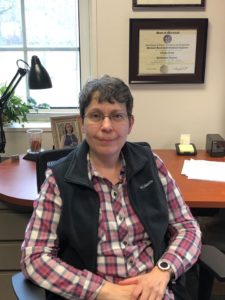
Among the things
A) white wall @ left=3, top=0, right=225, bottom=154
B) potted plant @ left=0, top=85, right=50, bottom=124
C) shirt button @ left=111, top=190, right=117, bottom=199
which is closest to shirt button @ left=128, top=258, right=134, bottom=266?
shirt button @ left=111, top=190, right=117, bottom=199

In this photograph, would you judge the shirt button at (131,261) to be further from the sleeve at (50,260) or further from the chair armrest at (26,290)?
the chair armrest at (26,290)

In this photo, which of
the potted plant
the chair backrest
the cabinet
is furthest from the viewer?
the potted plant

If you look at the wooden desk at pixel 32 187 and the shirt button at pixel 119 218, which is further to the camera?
the wooden desk at pixel 32 187

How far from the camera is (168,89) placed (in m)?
2.27

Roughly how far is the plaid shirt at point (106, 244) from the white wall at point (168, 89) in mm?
1072

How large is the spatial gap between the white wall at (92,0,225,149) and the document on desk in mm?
356

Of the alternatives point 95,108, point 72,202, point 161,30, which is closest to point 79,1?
point 161,30

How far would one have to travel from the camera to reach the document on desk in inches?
70.9

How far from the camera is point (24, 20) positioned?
7.92 ft

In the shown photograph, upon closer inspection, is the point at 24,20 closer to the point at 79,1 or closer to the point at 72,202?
the point at 79,1

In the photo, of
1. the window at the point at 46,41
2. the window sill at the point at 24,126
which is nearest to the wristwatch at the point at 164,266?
the window sill at the point at 24,126

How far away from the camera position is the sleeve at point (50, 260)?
1100 millimetres

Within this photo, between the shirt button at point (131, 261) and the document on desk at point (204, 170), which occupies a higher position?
the document on desk at point (204, 170)

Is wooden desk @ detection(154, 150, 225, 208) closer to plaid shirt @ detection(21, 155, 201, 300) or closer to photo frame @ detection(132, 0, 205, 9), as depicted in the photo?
plaid shirt @ detection(21, 155, 201, 300)
